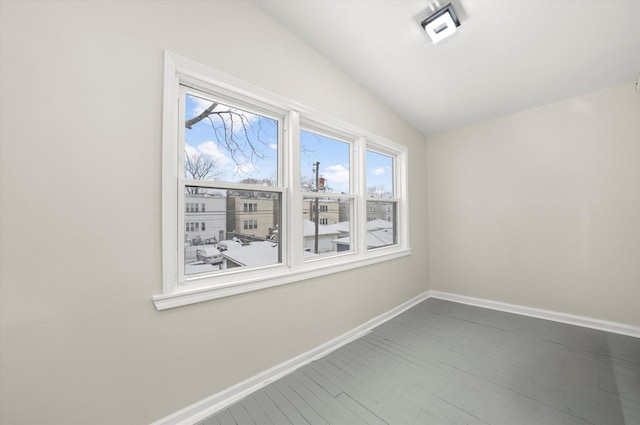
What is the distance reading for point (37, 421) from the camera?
1.16 metres

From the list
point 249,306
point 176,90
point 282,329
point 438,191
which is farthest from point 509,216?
point 176,90

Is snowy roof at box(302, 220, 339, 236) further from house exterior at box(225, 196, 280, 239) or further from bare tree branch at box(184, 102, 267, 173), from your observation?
bare tree branch at box(184, 102, 267, 173)

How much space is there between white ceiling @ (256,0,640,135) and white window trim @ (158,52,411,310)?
2.17 feet

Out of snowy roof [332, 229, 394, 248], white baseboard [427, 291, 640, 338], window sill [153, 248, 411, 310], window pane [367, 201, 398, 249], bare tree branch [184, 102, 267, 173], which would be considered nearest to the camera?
window sill [153, 248, 411, 310]

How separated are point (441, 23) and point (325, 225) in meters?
1.98

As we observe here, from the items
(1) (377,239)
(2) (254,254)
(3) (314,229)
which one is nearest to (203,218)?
(2) (254,254)

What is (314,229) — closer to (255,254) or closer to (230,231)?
(255,254)

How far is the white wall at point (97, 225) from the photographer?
114 cm

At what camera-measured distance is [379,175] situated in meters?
3.33

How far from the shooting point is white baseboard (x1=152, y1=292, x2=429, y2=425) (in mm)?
1554

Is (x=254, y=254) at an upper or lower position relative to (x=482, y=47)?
lower

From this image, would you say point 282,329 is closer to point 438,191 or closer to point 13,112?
point 13,112

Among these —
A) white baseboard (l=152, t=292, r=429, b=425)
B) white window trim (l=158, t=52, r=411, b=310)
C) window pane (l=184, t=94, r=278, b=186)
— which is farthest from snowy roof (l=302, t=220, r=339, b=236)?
white baseboard (l=152, t=292, r=429, b=425)

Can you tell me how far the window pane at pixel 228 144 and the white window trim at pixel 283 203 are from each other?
0.32 ft
